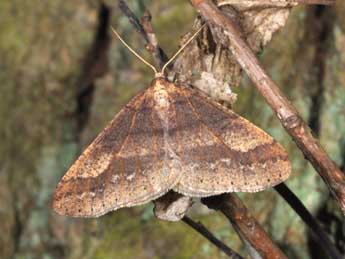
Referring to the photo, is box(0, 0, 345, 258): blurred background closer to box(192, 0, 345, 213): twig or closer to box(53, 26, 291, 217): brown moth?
box(53, 26, 291, 217): brown moth

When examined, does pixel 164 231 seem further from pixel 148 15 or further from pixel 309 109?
pixel 148 15

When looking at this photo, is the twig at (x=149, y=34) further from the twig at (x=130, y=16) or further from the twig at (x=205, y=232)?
the twig at (x=205, y=232)

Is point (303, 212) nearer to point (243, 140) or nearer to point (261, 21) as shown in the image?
point (243, 140)

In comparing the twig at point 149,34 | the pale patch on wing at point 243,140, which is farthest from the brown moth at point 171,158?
the twig at point 149,34

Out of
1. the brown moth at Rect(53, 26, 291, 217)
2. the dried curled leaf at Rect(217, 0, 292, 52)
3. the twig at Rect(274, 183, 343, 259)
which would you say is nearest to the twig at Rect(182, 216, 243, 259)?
the brown moth at Rect(53, 26, 291, 217)

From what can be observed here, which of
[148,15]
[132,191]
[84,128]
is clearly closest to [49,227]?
[84,128]

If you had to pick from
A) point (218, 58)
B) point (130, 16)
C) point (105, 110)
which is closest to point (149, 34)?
point (130, 16)

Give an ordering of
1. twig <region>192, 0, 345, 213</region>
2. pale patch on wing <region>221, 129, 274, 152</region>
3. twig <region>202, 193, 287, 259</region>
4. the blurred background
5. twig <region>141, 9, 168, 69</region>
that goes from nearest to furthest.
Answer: twig <region>192, 0, 345, 213</region> < twig <region>202, 193, 287, 259</region> < twig <region>141, 9, 168, 69</region> < pale patch on wing <region>221, 129, 274, 152</region> < the blurred background
